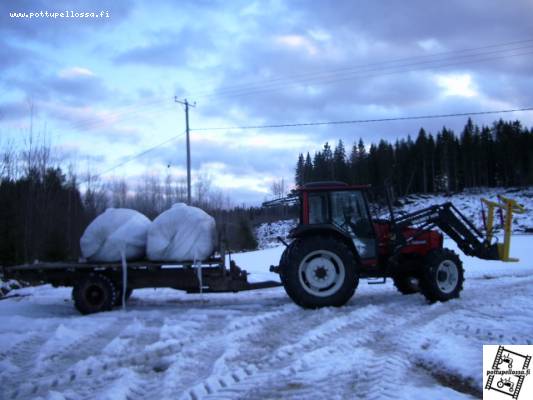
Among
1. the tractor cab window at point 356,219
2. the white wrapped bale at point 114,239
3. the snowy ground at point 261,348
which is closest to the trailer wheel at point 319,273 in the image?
the snowy ground at point 261,348

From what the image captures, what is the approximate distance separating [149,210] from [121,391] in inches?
1300

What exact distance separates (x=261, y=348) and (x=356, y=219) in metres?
3.45

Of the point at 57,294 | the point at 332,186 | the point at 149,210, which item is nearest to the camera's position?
the point at 332,186

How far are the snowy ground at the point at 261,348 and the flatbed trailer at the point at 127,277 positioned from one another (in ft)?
1.27

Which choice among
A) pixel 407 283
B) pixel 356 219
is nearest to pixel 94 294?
pixel 356 219

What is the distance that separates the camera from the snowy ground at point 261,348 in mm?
4184

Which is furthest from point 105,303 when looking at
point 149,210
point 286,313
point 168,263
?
point 149,210

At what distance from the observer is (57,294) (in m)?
11.2

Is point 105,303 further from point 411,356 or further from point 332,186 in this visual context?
point 411,356

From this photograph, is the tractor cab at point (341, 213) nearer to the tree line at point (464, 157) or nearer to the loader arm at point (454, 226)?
the loader arm at point (454, 226)

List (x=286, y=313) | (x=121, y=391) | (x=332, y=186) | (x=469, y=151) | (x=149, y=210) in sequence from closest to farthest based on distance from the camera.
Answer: (x=121, y=391) < (x=286, y=313) < (x=332, y=186) < (x=149, y=210) < (x=469, y=151)

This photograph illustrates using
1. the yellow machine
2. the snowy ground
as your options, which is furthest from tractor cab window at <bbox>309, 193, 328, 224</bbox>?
the yellow machine

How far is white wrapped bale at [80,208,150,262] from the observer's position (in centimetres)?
844

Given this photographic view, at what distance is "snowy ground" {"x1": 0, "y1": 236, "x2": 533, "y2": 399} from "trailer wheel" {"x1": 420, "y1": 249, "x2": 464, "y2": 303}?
0.94ft
